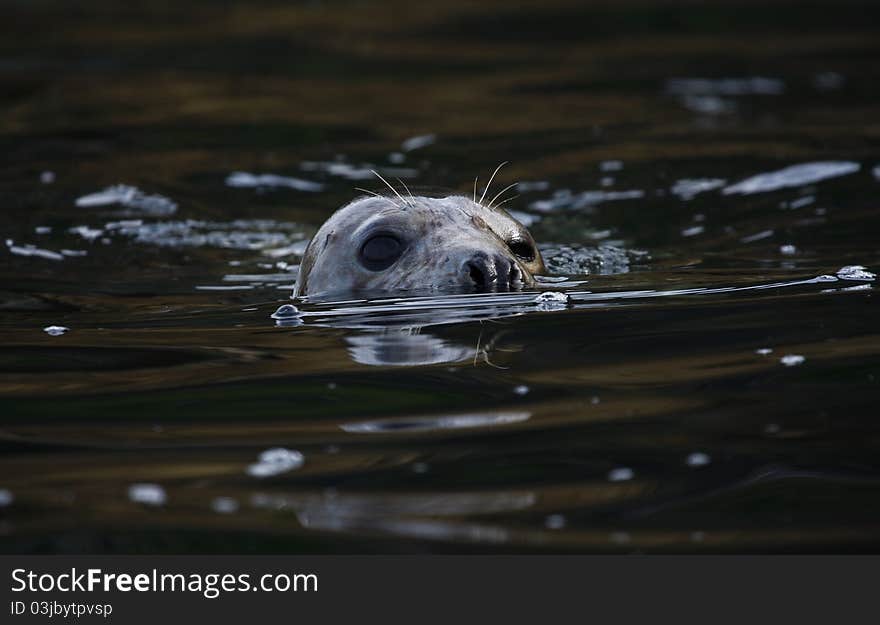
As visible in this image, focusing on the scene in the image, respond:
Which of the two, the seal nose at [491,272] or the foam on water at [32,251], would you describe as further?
the foam on water at [32,251]

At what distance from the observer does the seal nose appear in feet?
15.7

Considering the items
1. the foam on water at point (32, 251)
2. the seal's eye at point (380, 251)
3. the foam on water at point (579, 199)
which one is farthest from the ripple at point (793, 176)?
the foam on water at point (32, 251)

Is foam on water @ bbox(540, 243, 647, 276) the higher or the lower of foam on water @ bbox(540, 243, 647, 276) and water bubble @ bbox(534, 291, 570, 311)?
the higher

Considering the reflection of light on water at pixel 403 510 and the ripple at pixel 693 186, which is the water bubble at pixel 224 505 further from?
the ripple at pixel 693 186

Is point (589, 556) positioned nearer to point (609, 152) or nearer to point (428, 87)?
point (609, 152)

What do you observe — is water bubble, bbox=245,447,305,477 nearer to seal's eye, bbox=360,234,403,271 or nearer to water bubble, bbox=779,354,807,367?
water bubble, bbox=779,354,807,367

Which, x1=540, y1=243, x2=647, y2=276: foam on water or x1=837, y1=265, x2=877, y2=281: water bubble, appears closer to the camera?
x1=837, y1=265, x2=877, y2=281: water bubble

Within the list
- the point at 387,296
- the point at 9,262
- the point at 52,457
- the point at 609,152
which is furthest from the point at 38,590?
the point at 609,152

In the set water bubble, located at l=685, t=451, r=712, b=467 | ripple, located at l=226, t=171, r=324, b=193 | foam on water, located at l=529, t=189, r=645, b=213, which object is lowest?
water bubble, located at l=685, t=451, r=712, b=467

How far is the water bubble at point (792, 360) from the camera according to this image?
144 inches

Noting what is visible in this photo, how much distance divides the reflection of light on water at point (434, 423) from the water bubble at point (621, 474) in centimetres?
38

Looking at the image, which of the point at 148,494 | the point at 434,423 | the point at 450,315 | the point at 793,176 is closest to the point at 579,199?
the point at 793,176

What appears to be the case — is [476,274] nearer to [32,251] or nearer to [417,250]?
[417,250]

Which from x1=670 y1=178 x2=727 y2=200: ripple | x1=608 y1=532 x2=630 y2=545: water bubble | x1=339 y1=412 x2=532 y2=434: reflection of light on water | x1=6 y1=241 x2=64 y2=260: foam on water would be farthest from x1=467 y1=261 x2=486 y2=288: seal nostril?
x1=670 y1=178 x2=727 y2=200: ripple
